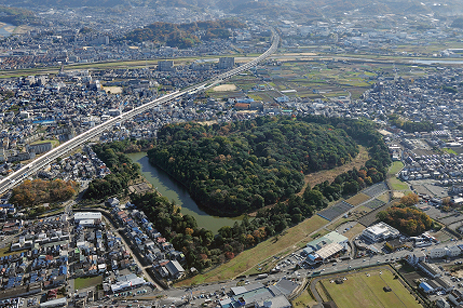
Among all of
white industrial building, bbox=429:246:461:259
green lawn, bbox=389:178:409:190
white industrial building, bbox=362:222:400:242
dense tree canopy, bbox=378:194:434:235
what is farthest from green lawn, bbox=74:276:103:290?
green lawn, bbox=389:178:409:190

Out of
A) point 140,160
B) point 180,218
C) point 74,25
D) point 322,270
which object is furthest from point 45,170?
point 74,25

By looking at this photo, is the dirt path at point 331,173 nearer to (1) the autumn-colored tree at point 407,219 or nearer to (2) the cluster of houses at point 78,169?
(1) the autumn-colored tree at point 407,219

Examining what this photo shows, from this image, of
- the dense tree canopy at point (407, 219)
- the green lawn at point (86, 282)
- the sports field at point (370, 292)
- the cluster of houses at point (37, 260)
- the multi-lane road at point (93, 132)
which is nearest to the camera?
the sports field at point (370, 292)

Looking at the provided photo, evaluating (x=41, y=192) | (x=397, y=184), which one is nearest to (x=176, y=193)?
(x=41, y=192)

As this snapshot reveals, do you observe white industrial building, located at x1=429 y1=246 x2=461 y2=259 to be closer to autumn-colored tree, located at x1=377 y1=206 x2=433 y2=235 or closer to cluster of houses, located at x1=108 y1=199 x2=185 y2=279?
autumn-colored tree, located at x1=377 y1=206 x2=433 y2=235

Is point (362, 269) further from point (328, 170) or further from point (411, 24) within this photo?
point (411, 24)

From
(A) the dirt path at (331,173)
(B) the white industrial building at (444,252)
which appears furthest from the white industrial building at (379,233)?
(A) the dirt path at (331,173)
